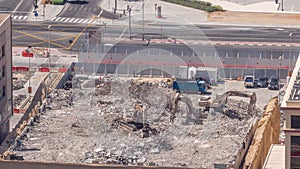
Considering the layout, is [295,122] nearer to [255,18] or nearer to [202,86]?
[202,86]

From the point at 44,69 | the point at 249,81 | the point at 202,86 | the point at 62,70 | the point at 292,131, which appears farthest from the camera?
the point at 44,69

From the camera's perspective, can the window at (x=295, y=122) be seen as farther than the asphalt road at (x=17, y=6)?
No

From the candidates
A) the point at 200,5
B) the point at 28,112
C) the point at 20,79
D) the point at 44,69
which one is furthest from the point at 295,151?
the point at 200,5

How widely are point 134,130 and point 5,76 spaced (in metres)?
16.4

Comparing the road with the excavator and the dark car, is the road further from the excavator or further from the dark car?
the excavator

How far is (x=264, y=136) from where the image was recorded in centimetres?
12531

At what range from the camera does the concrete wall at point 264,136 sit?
119 m

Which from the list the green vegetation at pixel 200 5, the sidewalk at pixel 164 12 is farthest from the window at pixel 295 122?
the green vegetation at pixel 200 5

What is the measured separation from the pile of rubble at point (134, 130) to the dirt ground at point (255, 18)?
48.9 meters

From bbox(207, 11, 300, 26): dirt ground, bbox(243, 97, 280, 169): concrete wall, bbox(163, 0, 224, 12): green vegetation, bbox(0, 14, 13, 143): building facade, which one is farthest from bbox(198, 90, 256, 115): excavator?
bbox(163, 0, 224, 12): green vegetation

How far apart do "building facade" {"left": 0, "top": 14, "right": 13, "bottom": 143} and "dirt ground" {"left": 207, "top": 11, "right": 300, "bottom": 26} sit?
53.1 metres

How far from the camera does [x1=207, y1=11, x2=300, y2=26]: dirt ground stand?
18575 cm

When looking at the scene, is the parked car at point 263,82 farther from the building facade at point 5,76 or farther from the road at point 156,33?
the building facade at point 5,76

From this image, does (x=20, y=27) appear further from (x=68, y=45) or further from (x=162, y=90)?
(x=162, y=90)
